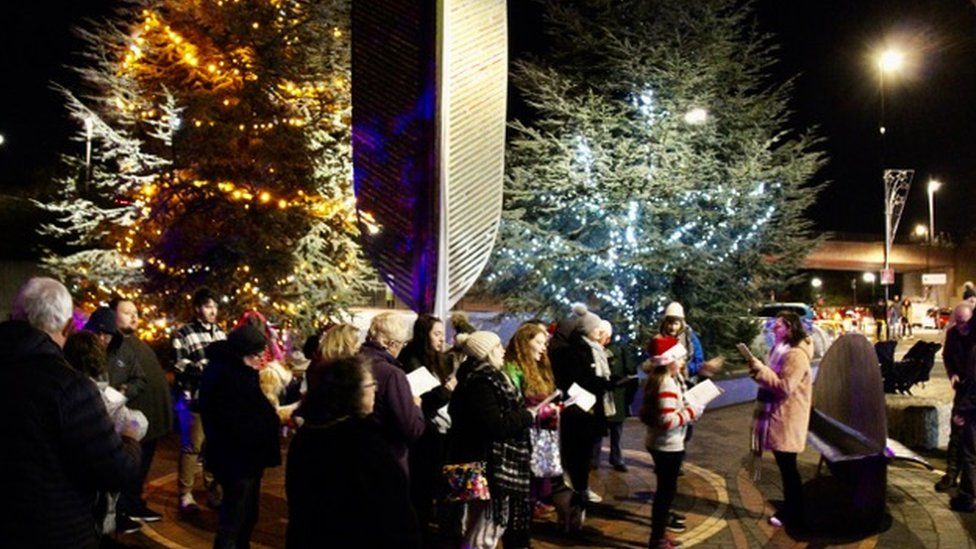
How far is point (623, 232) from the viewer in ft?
51.8

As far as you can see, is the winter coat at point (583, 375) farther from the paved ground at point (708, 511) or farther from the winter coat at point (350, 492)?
the winter coat at point (350, 492)

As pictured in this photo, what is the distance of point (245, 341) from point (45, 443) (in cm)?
223

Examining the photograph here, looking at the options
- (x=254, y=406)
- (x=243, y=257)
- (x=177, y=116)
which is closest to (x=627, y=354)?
(x=254, y=406)

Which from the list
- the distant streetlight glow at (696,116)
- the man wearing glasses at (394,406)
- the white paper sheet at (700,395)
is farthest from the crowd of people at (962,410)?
the distant streetlight glow at (696,116)

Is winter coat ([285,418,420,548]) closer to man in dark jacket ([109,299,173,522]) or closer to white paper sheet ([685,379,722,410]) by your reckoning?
white paper sheet ([685,379,722,410])

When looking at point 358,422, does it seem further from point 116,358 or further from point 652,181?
point 652,181

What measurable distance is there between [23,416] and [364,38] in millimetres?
6684

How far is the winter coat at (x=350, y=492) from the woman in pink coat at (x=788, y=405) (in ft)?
13.8

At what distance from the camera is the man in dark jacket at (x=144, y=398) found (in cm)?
660

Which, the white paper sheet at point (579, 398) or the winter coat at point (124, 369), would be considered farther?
the winter coat at point (124, 369)

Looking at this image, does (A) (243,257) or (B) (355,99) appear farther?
(A) (243,257)

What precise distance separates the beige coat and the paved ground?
79 centimetres

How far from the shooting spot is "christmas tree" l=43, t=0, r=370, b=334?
41.5 feet

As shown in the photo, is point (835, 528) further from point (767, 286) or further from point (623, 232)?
point (767, 286)
